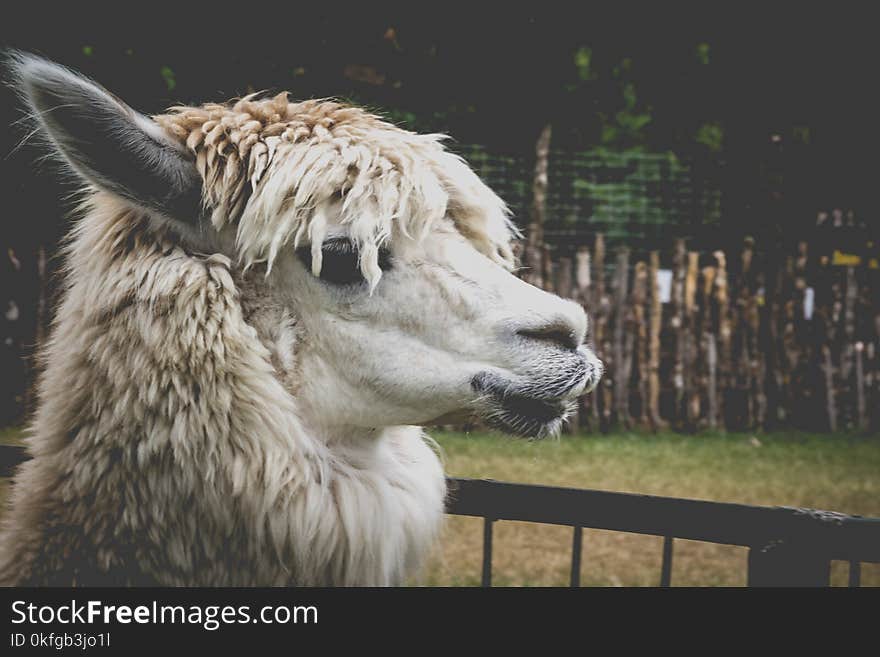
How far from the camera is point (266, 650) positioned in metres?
1.70

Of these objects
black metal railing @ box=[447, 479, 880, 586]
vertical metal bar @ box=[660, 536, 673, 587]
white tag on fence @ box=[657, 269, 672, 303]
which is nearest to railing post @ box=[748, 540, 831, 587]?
black metal railing @ box=[447, 479, 880, 586]

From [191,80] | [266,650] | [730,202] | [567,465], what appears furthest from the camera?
[730,202]

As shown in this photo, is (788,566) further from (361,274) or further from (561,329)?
(361,274)

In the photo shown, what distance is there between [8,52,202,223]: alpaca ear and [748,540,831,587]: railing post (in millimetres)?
1414

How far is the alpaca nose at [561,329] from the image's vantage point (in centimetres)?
178

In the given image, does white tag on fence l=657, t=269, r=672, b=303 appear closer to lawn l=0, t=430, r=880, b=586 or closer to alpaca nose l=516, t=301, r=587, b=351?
lawn l=0, t=430, r=880, b=586

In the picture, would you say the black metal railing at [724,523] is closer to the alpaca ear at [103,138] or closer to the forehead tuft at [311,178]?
the forehead tuft at [311,178]

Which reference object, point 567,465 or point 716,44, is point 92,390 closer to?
point 567,465

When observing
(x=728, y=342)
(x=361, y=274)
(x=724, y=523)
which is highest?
A: (x=361, y=274)

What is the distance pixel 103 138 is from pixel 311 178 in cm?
40

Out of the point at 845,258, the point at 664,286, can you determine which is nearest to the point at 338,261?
the point at 664,286

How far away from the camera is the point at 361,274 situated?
1.82 metres

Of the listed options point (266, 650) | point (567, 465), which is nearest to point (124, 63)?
point (567, 465)

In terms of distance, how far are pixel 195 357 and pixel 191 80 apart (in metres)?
4.45
